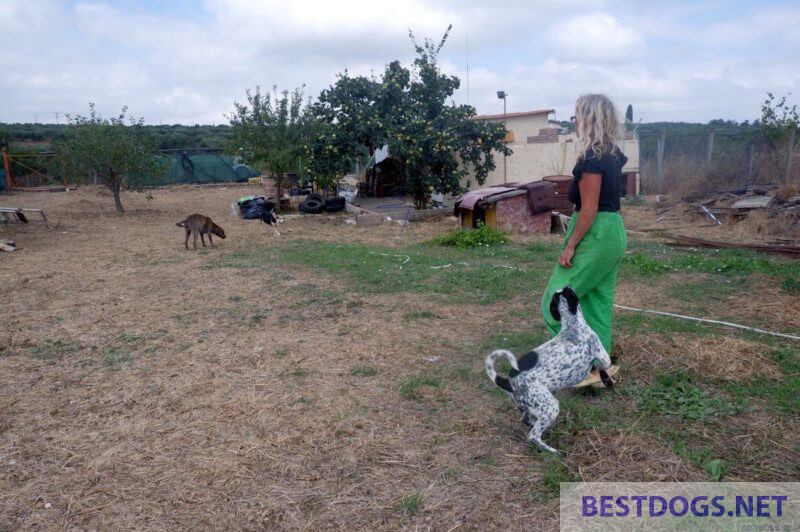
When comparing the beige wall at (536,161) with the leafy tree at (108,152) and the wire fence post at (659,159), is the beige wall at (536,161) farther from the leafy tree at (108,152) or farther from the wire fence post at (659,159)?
the leafy tree at (108,152)

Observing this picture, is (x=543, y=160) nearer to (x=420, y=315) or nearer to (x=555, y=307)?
(x=420, y=315)

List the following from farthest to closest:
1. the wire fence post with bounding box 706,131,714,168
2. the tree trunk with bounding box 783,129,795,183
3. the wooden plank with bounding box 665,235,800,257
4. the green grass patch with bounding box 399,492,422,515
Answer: the wire fence post with bounding box 706,131,714,168
the tree trunk with bounding box 783,129,795,183
the wooden plank with bounding box 665,235,800,257
the green grass patch with bounding box 399,492,422,515

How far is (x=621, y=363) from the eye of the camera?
13.5ft

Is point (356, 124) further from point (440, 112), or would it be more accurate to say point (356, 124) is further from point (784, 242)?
point (784, 242)

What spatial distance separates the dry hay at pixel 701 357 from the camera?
388cm

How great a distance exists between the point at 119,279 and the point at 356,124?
23.9 ft

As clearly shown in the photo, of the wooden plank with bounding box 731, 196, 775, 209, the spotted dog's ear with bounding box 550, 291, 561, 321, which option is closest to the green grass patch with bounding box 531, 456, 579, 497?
the spotted dog's ear with bounding box 550, 291, 561, 321

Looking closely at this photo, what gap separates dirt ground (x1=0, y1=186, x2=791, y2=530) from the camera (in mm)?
2721

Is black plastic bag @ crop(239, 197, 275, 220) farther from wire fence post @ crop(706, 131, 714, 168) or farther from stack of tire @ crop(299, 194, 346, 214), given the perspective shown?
wire fence post @ crop(706, 131, 714, 168)

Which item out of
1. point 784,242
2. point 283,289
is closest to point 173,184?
point 283,289

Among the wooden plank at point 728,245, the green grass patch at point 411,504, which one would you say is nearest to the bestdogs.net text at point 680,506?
the green grass patch at point 411,504

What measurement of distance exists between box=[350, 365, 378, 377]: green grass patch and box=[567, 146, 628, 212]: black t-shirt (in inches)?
77.9

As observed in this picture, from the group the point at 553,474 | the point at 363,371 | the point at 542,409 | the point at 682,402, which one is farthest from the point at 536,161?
the point at 553,474

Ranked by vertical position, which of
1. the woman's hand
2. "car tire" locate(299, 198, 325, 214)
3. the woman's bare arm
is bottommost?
"car tire" locate(299, 198, 325, 214)
